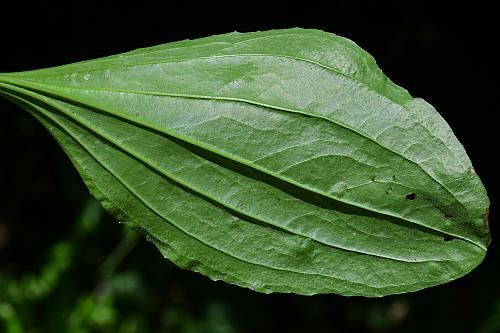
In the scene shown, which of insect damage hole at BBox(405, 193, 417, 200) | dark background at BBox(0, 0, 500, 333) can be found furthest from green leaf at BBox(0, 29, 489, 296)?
dark background at BBox(0, 0, 500, 333)

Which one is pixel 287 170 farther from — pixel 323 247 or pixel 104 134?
pixel 104 134

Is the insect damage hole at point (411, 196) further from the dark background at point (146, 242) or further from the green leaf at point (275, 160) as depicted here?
the dark background at point (146, 242)

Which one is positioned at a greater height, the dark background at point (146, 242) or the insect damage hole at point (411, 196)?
the insect damage hole at point (411, 196)

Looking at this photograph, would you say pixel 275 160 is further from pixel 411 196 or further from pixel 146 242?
pixel 146 242

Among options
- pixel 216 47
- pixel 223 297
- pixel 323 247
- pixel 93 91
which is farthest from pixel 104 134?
pixel 223 297

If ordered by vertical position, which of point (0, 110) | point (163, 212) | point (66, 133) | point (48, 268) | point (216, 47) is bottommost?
point (48, 268)

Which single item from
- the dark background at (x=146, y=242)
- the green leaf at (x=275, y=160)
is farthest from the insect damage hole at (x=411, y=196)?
the dark background at (x=146, y=242)
